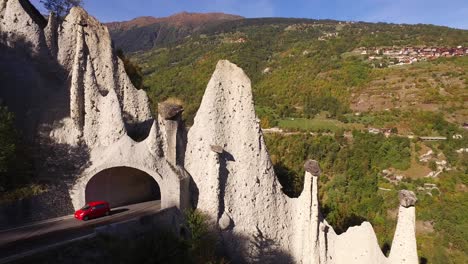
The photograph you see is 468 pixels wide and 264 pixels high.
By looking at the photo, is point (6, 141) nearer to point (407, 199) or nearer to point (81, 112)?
point (81, 112)

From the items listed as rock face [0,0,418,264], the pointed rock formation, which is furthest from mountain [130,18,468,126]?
the pointed rock formation

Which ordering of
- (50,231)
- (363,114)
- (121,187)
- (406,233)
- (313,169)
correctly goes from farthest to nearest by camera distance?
1. (363,114)
2. (121,187)
3. (313,169)
4. (406,233)
5. (50,231)

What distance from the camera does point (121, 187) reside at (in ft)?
55.1

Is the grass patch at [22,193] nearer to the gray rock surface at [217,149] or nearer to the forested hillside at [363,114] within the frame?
the gray rock surface at [217,149]

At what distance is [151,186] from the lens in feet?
60.0

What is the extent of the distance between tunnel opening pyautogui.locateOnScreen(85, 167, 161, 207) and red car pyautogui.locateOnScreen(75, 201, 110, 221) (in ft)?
4.56

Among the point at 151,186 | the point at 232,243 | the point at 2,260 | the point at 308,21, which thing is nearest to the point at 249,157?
the point at 232,243

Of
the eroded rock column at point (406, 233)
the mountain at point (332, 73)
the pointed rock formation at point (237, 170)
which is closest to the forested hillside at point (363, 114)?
the mountain at point (332, 73)

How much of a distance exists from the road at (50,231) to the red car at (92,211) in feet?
0.64

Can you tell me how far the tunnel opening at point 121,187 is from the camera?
15727mm

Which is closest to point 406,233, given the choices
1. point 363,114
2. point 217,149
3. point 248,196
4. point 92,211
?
point 248,196

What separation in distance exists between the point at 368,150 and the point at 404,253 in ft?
188

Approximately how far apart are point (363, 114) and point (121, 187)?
7443 cm

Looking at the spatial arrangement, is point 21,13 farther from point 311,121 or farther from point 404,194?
point 311,121
